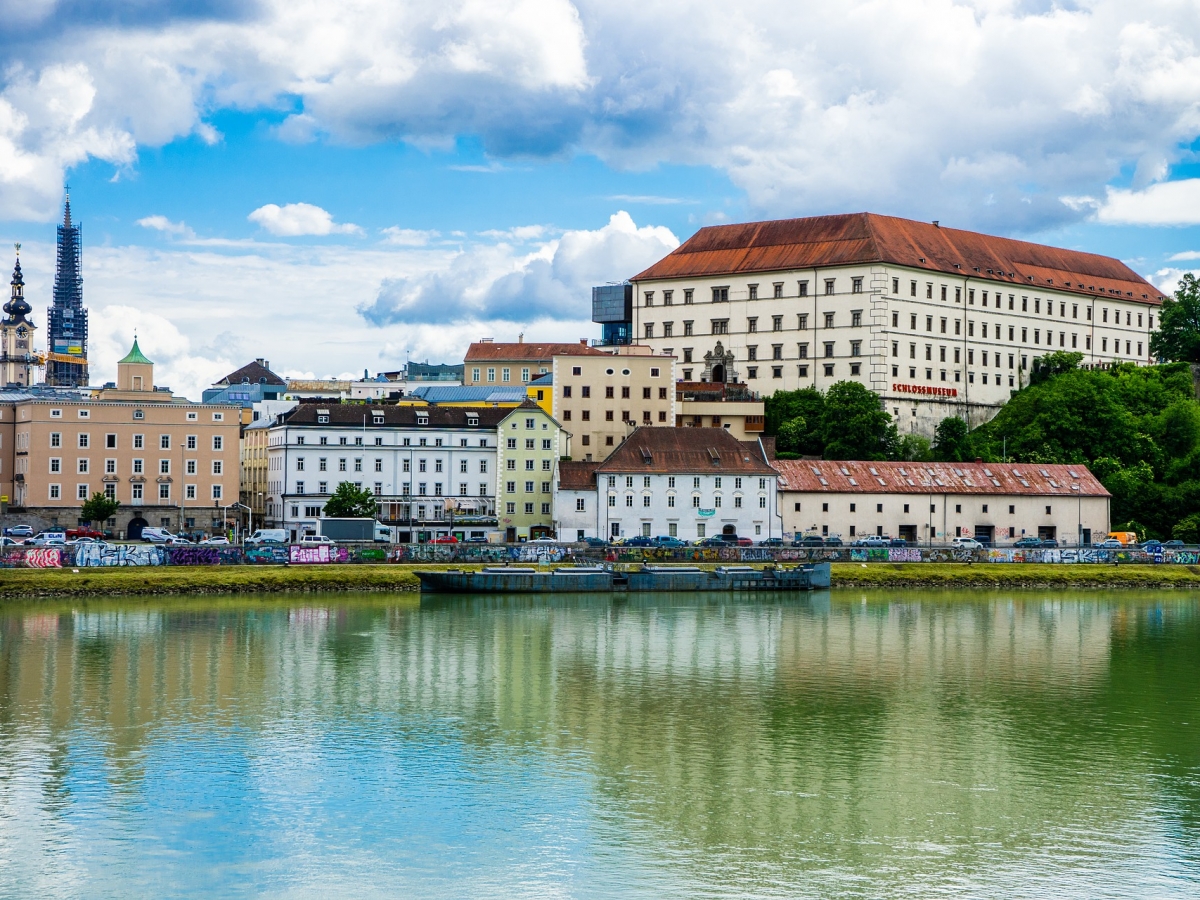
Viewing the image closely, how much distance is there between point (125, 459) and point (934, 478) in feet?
155

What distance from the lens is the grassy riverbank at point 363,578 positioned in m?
68.8

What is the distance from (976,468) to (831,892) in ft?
242

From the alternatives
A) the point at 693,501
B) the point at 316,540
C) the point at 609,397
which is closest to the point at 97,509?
the point at 316,540

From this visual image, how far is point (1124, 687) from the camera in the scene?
46.3 meters

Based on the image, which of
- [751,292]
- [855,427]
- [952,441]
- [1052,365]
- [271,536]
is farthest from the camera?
[1052,365]

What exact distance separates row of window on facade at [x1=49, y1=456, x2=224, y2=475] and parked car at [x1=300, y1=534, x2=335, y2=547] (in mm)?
7317

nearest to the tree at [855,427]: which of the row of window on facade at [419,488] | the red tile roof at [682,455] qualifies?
the red tile roof at [682,455]

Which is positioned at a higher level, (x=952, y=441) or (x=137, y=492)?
(x=952, y=441)

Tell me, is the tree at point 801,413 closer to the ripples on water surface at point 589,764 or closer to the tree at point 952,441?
the tree at point 952,441

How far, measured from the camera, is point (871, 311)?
115 m

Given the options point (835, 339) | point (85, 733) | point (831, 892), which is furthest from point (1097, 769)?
point (835, 339)

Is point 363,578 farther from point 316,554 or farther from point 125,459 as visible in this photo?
point 125,459

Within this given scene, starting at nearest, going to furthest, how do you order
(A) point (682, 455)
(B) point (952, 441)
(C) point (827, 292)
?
1. (A) point (682, 455)
2. (B) point (952, 441)
3. (C) point (827, 292)

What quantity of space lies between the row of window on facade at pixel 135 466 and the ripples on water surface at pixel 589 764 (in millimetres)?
34630
